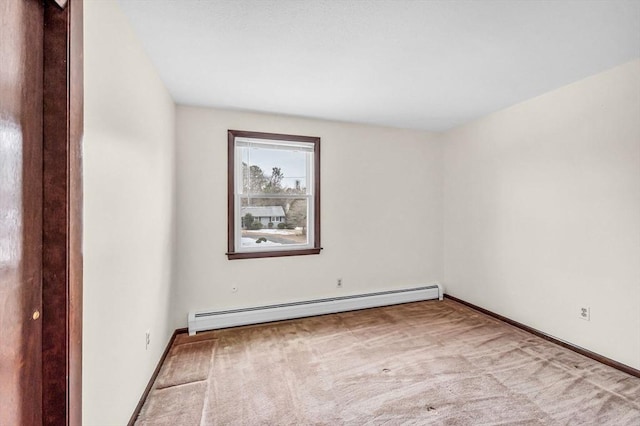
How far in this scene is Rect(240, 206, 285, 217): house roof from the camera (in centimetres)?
329

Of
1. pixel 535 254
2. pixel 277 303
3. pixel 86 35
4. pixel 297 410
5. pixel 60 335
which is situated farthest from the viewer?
pixel 277 303

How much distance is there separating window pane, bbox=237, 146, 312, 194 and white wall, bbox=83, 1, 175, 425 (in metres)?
1.07

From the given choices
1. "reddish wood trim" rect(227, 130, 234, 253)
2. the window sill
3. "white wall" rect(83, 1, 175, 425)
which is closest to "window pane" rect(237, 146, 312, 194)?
"reddish wood trim" rect(227, 130, 234, 253)

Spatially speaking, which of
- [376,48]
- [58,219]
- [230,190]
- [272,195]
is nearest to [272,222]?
[272,195]

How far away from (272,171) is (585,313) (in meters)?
3.42

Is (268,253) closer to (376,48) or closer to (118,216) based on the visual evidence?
(118,216)

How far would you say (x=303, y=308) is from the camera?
3.33m

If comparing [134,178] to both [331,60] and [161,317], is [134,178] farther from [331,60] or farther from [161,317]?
[331,60]

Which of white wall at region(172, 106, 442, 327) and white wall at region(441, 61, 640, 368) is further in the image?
white wall at region(172, 106, 442, 327)

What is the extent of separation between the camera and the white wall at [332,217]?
3021mm

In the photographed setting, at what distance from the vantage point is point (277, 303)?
3.29 meters

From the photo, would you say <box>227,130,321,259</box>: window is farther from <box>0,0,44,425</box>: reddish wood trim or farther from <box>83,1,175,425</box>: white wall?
<box>0,0,44,425</box>: reddish wood trim

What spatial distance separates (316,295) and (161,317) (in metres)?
1.73

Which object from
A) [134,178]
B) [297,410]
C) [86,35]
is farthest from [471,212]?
[86,35]
